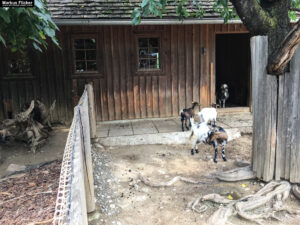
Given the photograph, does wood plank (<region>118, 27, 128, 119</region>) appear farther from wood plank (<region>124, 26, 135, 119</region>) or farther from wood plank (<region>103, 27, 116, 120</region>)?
wood plank (<region>103, 27, 116, 120</region>)

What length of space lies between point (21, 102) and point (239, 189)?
708 centimetres

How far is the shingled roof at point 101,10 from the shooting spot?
716 cm

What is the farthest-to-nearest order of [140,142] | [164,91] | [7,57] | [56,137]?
[164,91] < [7,57] < [56,137] < [140,142]

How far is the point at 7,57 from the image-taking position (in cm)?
784

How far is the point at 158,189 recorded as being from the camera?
4285mm

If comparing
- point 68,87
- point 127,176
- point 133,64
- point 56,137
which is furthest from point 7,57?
point 127,176

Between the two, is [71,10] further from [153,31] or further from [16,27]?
[16,27]

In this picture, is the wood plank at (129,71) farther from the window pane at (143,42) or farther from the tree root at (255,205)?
the tree root at (255,205)

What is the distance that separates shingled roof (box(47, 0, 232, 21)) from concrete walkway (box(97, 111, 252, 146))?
3154 millimetres

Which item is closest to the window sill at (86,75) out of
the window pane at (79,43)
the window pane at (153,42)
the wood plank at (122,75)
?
Answer: the wood plank at (122,75)

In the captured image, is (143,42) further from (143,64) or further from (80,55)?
(80,55)

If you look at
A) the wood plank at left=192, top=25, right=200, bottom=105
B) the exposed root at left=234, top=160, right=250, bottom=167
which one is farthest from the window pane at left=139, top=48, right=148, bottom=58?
the exposed root at left=234, top=160, right=250, bottom=167

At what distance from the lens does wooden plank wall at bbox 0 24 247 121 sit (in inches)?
312

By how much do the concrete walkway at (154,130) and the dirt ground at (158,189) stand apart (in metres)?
0.25
